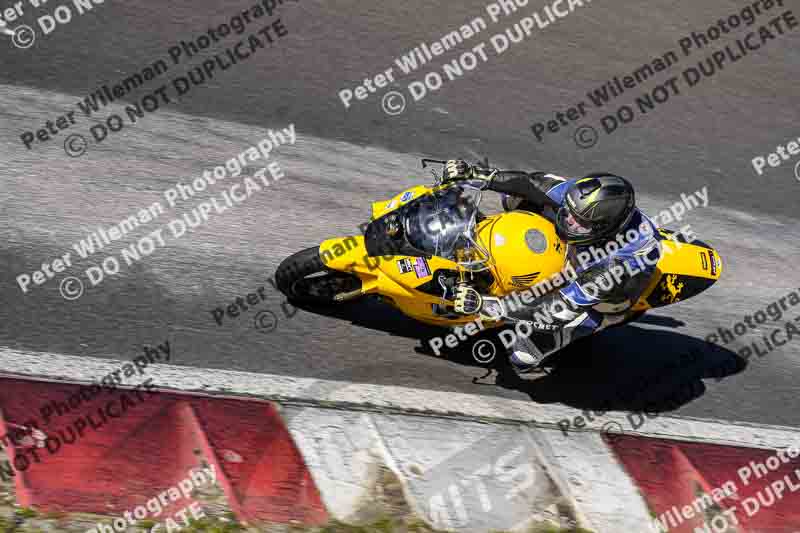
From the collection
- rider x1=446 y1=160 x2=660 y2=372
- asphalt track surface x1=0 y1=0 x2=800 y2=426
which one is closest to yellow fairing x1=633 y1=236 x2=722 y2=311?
rider x1=446 y1=160 x2=660 y2=372

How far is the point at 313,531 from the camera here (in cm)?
496

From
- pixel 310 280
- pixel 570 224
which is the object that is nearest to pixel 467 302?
pixel 570 224

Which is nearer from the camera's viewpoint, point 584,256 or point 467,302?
point 467,302

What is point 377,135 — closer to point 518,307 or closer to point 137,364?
point 518,307

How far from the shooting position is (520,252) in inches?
236

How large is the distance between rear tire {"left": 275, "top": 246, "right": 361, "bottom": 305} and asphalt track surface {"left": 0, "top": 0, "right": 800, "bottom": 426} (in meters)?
0.19

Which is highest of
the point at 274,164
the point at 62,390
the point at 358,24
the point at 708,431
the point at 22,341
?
the point at 358,24

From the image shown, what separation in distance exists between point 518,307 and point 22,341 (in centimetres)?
354

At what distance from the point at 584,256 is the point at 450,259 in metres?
0.96

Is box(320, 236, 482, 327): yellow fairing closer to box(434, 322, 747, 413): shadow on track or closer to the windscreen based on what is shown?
the windscreen

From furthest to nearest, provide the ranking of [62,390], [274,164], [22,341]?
[274,164], [22,341], [62,390]

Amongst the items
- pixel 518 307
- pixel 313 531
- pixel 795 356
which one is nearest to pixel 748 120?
pixel 795 356

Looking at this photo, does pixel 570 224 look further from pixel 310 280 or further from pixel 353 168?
pixel 353 168

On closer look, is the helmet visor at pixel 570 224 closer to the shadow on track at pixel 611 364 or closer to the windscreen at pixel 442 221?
the windscreen at pixel 442 221
